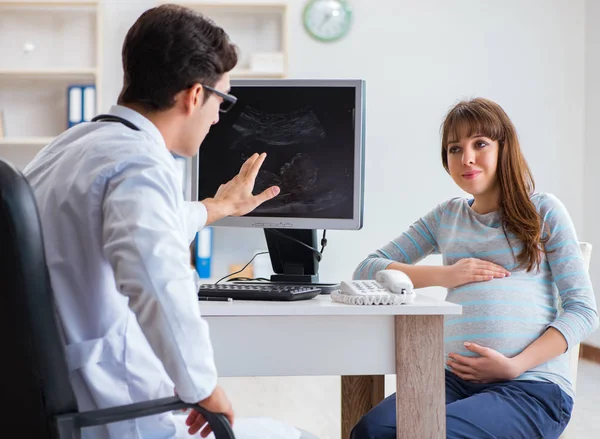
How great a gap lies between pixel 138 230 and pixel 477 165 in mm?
1129

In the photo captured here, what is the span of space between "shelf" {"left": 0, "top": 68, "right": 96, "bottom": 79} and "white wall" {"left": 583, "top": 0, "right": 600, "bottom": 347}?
9.76ft

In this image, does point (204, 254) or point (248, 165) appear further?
point (204, 254)

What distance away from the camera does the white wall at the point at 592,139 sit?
14.4ft

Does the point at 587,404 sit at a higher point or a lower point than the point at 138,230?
lower

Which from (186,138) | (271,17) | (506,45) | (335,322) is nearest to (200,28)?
(186,138)

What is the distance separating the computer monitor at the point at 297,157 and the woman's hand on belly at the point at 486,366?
45cm

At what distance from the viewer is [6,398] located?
0.88m

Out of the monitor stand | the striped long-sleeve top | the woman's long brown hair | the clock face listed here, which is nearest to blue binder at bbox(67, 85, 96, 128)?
the clock face

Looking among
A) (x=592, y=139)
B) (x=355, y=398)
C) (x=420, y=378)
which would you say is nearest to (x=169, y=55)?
(x=420, y=378)

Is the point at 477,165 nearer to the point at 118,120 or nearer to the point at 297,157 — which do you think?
the point at 297,157

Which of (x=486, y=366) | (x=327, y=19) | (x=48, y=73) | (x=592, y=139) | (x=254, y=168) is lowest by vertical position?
(x=486, y=366)

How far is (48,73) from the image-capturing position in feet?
13.8

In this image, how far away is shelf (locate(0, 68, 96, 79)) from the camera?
4160 mm

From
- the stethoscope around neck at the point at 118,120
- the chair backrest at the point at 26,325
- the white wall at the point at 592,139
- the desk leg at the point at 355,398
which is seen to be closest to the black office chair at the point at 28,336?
the chair backrest at the point at 26,325
